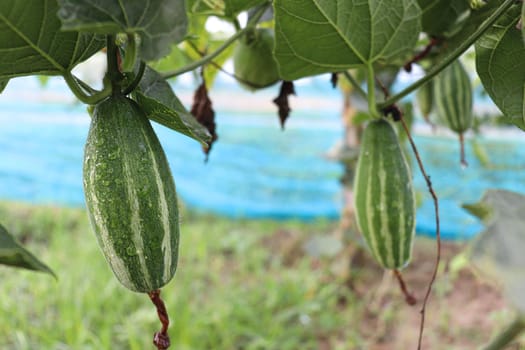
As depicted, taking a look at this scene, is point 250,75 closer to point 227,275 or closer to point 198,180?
point 227,275

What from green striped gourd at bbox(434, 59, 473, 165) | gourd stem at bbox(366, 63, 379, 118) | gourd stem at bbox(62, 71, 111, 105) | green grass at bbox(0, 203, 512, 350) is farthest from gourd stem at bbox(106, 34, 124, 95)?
green grass at bbox(0, 203, 512, 350)

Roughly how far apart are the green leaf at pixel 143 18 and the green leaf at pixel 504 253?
207 mm

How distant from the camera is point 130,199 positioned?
0.41 m

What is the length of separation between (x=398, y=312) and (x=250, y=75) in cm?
192

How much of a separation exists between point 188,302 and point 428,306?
3.56ft

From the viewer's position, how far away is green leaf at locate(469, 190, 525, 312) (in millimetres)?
252

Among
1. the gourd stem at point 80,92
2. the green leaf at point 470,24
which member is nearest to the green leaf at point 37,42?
the gourd stem at point 80,92

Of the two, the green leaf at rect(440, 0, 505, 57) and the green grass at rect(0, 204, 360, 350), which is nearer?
the green leaf at rect(440, 0, 505, 57)

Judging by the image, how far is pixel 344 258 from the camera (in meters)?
2.61

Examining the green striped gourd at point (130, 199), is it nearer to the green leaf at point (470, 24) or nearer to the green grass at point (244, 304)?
the green leaf at point (470, 24)

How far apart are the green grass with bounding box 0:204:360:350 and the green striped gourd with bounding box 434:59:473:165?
1.33 m

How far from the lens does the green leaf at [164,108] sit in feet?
1.45

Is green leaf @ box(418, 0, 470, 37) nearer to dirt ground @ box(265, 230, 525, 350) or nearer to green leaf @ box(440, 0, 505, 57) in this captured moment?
green leaf @ box(440, 0, 505, 57)

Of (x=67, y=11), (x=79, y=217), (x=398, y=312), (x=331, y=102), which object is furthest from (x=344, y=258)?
(x=331, y=102)
